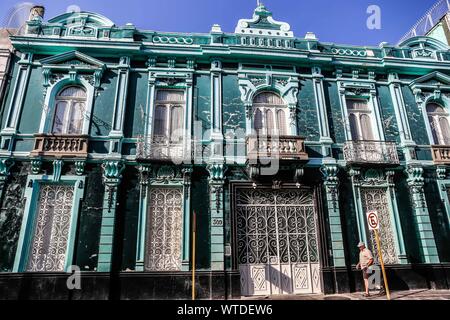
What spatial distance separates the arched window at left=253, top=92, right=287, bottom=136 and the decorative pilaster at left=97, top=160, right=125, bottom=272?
511 cm

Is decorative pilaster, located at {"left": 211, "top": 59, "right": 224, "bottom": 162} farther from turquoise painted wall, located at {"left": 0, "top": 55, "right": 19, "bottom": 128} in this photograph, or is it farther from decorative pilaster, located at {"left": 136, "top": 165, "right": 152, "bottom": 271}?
turquoise painted wall, located at {"left": 0, "top": 55, "right": 19, "bottom": 128}

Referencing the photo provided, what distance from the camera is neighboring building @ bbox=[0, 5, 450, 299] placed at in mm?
9500

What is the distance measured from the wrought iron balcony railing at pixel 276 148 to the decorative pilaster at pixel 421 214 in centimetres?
→ 418

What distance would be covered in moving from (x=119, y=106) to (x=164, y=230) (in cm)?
463

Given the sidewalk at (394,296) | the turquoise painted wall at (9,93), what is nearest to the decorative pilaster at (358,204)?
the sidewalk at (394,296)

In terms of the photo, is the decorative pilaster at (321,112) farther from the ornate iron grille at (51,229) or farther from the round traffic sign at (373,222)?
the ornate iron grille at (51,229)

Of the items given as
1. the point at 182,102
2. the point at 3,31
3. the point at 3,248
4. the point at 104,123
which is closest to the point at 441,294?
the point at 182,102

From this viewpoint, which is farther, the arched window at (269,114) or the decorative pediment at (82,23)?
the decorative pediment at (82,23)

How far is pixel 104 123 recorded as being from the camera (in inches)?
423

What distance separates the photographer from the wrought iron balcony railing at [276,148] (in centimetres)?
1027

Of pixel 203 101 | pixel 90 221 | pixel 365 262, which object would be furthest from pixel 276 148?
pixel 90 221

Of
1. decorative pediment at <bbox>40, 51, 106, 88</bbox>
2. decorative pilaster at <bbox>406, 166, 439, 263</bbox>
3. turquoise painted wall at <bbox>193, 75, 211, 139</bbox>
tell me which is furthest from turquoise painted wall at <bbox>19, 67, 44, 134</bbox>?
decorative pilaster at <bbox>406, 166, 439, 263</bbox>

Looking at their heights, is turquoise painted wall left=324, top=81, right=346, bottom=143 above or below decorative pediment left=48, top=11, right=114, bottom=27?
below
